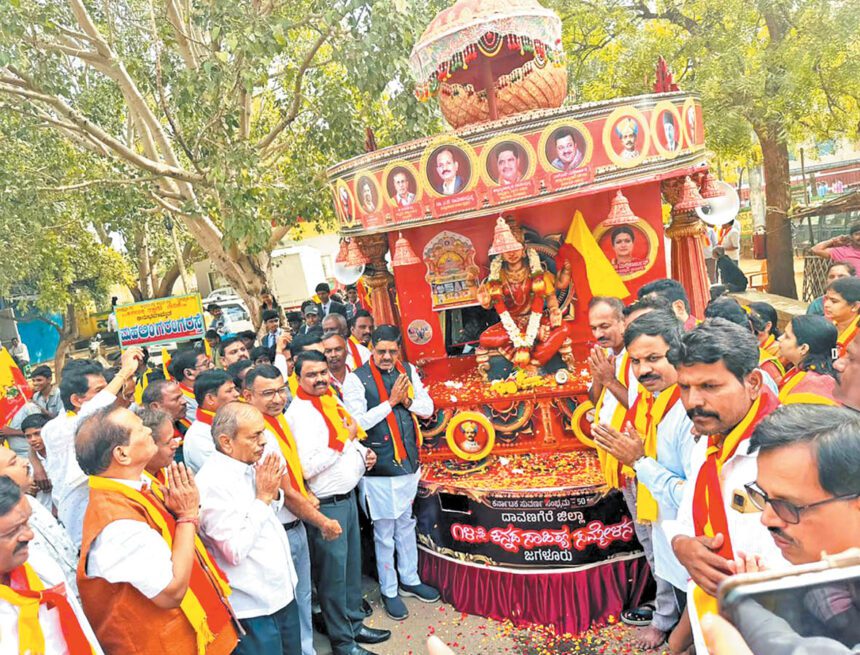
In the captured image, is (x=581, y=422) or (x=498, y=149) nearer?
(x=498, y=149)

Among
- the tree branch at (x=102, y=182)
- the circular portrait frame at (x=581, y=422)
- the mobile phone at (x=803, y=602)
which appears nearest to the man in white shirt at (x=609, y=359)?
the circular portrait frame at (x=581, y=422)

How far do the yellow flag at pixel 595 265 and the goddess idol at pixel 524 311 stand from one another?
0.23m

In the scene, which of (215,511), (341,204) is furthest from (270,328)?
(215,511)

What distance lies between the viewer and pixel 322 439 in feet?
12.7

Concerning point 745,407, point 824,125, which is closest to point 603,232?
point 745,407

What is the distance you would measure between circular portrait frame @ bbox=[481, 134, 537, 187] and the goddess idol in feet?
3.00

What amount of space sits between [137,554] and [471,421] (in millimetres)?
3099

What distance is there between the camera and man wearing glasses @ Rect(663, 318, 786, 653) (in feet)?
6.70

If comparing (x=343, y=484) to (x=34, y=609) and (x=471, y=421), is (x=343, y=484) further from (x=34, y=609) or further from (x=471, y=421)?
(x=34, y=609)

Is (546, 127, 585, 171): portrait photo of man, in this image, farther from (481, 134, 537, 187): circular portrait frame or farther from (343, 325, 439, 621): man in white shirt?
(343, 325, 439, 621): man in white shirt

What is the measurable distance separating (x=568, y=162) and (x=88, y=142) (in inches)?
351

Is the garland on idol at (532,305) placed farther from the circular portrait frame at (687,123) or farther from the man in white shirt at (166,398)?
the man in white shirt at (166,398)

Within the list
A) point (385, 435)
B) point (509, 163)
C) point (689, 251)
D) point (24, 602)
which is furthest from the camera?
point (689, 251)

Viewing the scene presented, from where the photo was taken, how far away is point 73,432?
3977 millimetres
